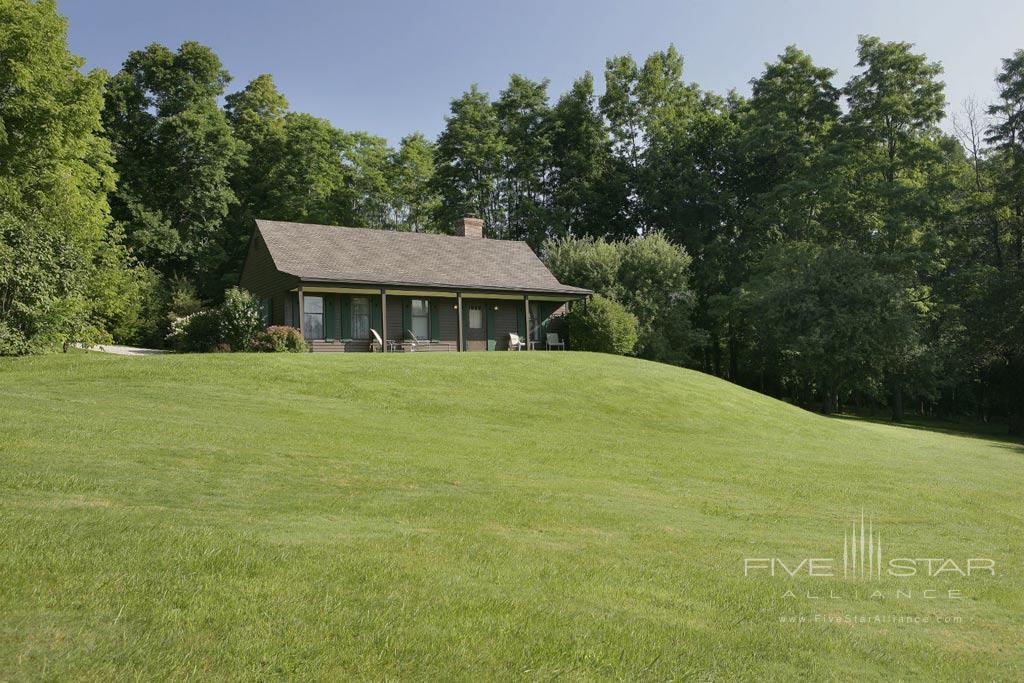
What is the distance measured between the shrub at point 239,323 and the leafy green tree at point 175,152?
19.1 metres

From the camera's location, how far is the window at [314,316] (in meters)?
27.4

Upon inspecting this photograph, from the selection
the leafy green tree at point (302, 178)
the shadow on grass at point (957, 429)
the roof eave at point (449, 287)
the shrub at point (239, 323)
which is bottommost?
the shadow on grass at point (957, 429)

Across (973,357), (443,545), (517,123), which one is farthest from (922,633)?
(517,123)

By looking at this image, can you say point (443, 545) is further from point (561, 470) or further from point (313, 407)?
point (313, 407)

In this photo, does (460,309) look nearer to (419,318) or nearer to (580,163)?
(419,318)

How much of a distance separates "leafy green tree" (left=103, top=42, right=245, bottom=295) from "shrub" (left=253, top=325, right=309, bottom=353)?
20669mm

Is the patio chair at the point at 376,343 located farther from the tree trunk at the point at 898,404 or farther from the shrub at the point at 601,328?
the tree trunk at the point at 898,404

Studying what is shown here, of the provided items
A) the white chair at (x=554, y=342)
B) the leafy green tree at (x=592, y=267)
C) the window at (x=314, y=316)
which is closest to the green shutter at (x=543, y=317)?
the white chair at (x=554, y=342)

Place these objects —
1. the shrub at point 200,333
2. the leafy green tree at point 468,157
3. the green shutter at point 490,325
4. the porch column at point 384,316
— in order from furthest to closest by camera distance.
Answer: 1. the leafy green tree at point 468,157
2. the green shutter at point 490,325
3. the porch column at point 384,316
4. the shrub at point 200,333

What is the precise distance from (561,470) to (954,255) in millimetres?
38747

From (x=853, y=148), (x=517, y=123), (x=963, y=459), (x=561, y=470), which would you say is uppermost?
(x=517, y=123)

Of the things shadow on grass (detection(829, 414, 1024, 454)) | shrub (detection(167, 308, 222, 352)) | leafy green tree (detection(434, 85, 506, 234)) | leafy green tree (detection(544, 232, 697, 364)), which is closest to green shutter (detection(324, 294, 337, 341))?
shrub (detection(167, 308, 222, 352))

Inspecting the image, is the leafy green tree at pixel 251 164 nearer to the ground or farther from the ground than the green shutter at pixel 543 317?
farther from the ground

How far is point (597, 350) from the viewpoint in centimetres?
3122
